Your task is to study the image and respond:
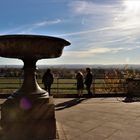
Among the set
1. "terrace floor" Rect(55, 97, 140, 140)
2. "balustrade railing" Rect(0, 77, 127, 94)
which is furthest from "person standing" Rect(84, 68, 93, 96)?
"terrace floor" Rect(55, 97, 140, 140)

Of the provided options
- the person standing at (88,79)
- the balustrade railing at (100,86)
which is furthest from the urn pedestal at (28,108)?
the balustrade railing at (100,86)

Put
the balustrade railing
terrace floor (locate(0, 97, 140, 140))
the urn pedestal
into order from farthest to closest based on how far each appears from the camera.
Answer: the balustrade railing < terrace floor (locate(0, 97, 140, 140)) < the urn pedestal

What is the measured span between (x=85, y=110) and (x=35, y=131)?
406 cm

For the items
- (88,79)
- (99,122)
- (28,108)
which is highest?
(88,79)

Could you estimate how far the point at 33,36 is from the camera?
7312 millimetres

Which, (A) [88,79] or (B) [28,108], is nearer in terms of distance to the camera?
(B) [28,108]

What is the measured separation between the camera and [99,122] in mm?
A: 9109

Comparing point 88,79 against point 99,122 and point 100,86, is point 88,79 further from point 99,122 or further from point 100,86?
point 100,86

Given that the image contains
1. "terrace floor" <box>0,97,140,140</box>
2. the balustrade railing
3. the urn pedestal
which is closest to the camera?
the urn pedestal

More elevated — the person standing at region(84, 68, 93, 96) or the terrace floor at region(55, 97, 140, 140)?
the person standing at region(84, 68, 93, 96)

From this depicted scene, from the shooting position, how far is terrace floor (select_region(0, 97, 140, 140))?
24.8ft

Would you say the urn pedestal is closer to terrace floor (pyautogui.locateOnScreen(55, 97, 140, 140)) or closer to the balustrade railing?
terrace floor (pyautogui.locateOnScreen(55, 97, 140, 140))

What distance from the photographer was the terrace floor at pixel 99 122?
7570mm

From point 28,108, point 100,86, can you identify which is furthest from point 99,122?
point 100,86
